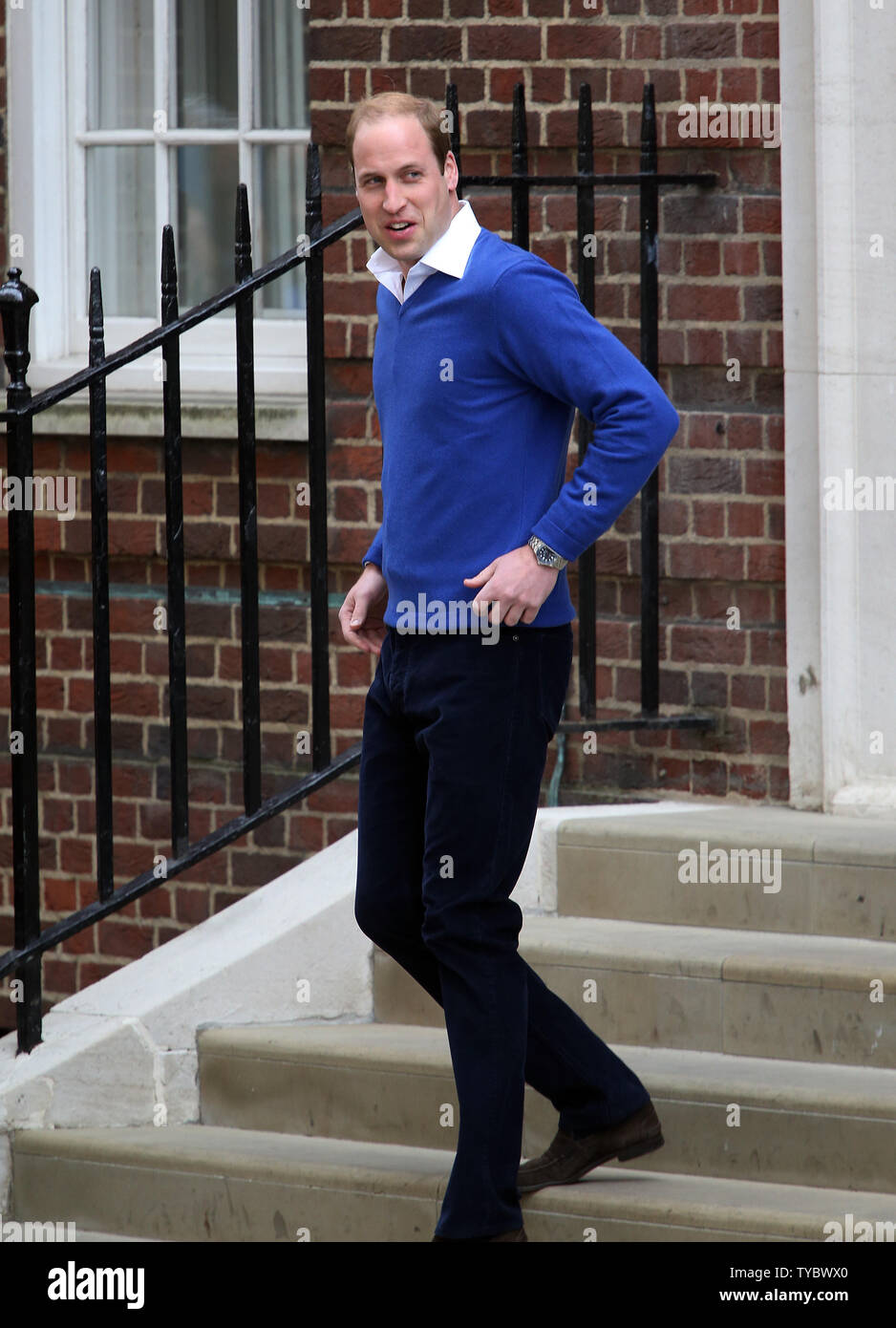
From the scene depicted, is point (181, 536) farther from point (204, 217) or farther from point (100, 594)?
point (204, 217)

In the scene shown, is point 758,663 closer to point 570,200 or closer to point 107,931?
point 570,200

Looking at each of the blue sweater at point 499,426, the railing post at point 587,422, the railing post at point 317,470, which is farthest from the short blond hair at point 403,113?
the railing post at point 587,422

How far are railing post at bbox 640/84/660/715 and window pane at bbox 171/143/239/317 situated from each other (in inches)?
61.1

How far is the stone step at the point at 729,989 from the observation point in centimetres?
372

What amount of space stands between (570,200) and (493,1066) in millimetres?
2495

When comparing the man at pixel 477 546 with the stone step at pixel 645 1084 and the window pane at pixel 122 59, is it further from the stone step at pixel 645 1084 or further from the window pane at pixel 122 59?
the window pane at pixel 122 59

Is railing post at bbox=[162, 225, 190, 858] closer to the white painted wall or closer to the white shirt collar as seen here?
the white shirt collar

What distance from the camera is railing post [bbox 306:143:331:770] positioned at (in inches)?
165

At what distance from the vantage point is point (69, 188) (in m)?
5.79

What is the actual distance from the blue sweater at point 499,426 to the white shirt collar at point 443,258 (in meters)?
0.02

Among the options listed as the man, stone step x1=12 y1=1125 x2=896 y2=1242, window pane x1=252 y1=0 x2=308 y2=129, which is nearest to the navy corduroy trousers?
the man

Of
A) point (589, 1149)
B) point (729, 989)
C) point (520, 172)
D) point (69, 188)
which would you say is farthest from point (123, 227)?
point (589, 1149)

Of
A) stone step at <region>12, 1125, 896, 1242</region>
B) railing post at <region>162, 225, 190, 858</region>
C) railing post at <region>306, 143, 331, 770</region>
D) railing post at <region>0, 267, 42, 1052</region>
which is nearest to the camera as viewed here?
stone step at <region>12, 1125, 896, 1242</region>

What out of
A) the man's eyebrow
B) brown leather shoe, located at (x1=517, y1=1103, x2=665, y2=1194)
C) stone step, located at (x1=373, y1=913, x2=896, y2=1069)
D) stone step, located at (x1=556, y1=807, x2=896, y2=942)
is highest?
the man's eyebrow
